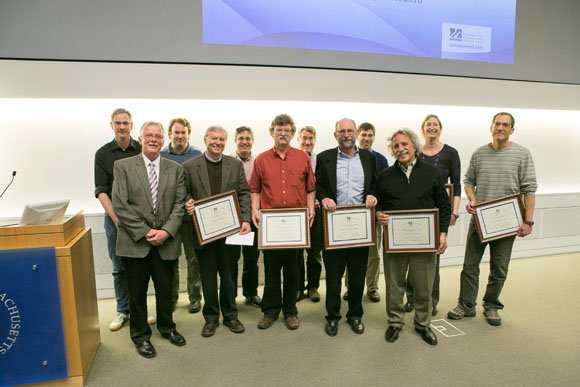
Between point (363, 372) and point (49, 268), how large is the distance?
7.26 ft

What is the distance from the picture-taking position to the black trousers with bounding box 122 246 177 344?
8.12 feet

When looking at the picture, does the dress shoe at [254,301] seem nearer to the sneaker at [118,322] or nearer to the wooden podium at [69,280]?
the sneaker at [118,322]

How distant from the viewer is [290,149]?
2.84 m

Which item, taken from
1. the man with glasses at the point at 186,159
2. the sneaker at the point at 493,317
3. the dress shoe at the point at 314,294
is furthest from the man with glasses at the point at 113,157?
the sneaker at the point at 493,317

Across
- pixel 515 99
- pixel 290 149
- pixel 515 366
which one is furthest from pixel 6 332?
pixel 515 99

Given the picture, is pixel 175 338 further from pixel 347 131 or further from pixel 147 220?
pixel 347 131

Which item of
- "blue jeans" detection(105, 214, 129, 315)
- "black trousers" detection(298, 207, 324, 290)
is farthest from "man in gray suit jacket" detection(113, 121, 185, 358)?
"black trousers" detection(298, 207, 324, 290)

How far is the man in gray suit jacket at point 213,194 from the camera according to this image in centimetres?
269

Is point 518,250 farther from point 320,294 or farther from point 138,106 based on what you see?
point 138,106

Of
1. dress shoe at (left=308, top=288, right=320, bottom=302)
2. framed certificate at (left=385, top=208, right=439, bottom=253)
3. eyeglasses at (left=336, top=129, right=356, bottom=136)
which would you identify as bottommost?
dress shoe at (left=308, top=288, right=320, bottom=302)

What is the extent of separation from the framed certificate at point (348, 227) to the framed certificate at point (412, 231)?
0.15 meters

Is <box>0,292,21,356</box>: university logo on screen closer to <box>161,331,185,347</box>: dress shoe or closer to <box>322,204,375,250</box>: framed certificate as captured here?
<box>161,331,185,347</box>: dress shoe

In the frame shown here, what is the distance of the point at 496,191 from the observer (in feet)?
9.67

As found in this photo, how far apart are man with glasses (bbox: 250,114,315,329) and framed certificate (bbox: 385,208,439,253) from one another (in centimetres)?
68
